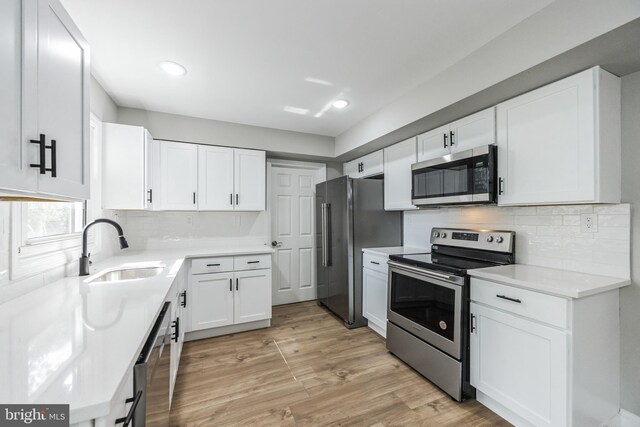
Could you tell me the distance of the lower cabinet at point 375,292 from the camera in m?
2.82

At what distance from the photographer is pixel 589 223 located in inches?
69.2

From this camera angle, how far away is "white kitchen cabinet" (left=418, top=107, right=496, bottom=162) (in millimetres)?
2086

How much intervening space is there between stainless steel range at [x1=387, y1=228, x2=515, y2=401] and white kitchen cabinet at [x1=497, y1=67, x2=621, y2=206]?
0.50 metres

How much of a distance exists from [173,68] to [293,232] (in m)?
2.50

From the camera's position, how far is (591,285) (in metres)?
1.48

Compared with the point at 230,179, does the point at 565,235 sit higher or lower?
lower

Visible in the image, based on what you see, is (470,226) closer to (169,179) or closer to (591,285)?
(591,285)

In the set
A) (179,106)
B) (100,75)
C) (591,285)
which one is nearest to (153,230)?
(179,106)

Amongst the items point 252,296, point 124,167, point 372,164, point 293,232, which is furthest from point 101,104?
point 372,164

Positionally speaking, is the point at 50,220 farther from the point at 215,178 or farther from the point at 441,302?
the point at 441,302

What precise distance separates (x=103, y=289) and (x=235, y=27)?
1711 mm

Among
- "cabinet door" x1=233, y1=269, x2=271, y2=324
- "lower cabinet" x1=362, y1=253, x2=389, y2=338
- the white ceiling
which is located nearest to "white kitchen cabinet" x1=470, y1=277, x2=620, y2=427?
"lower cabinet" x1=362, y1=253, x2=389, y2=338

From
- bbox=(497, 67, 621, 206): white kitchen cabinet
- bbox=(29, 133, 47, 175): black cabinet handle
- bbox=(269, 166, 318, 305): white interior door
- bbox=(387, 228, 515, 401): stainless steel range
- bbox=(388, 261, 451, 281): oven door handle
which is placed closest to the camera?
bbox=(29, 133, 47, 175): black cabinet handle

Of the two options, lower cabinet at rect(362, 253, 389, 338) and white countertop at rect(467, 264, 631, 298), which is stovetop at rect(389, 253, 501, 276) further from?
lower cabinet at rect(362, 253, 389, 338)
